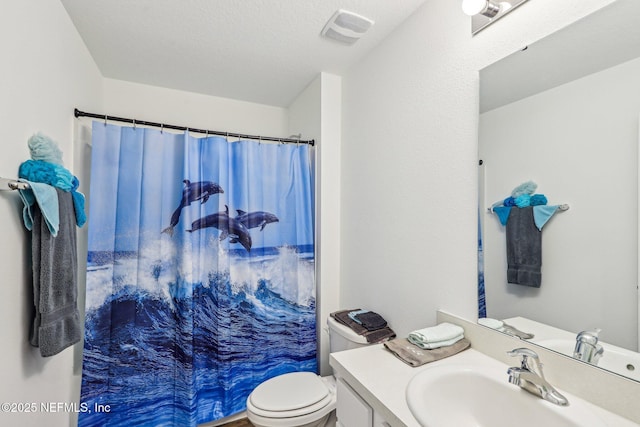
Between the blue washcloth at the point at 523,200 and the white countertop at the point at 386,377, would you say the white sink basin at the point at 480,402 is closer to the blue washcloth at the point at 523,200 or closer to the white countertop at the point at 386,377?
the white countertop at the point at 386,377

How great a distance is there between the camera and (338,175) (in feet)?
6.97

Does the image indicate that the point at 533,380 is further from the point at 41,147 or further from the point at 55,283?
the point at 41,147

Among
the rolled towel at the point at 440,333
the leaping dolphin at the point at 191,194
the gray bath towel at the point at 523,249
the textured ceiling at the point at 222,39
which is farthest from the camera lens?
the leaping dolphin at the point at 191,194

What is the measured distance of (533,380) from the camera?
2.70 feet

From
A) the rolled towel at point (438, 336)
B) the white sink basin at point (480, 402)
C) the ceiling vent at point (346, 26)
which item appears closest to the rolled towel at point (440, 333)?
the rolled towel at point (438, 336)

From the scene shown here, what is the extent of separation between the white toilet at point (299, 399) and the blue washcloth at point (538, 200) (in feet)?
3.22

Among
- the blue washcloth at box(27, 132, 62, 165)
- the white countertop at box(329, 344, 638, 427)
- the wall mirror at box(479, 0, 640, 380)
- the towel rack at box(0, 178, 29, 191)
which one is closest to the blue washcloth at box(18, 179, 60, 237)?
the towel rack at box(0, 178, 29, 191)

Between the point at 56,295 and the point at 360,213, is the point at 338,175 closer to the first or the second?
the point at 360,213

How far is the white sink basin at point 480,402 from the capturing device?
76 cm

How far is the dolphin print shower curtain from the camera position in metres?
1.66

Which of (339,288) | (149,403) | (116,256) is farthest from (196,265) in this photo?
(339,288)

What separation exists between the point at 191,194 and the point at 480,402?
5.83ft

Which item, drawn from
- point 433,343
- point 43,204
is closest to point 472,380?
point 433,343

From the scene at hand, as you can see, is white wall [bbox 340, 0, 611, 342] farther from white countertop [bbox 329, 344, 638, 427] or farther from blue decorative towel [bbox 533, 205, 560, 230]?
white countertop [bbox 329, 344, 638, 427]
